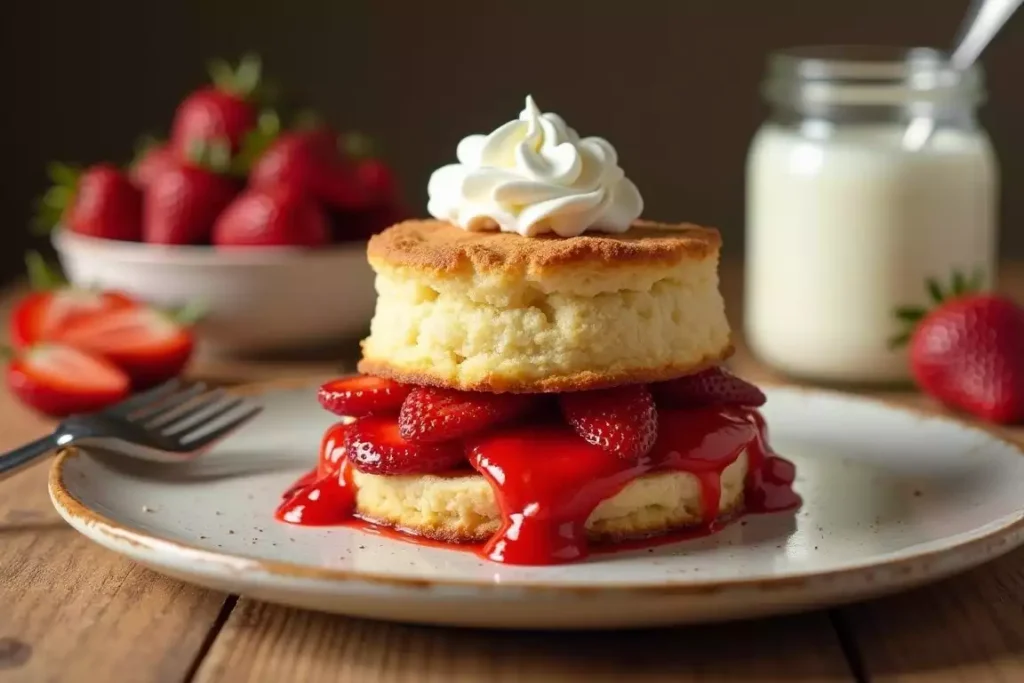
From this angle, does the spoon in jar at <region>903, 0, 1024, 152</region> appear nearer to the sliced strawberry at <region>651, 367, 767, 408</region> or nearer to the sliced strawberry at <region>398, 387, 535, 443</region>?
the sliced strawberry at <region>651, 367, 767, 408</region>

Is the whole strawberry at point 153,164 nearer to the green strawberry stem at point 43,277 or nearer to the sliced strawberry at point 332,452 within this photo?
the green strawberry stem at point 43,277

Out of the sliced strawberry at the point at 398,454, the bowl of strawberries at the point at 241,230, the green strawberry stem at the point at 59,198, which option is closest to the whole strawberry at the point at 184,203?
the bowl of strawberries at the point at 241,230

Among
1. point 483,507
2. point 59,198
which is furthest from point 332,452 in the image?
point 59,198

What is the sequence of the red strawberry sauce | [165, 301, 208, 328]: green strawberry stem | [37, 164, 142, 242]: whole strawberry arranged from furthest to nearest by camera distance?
[37, 164, 142, 242]: whole strawberry
[165, 301, 208, 328]: green strawberry stem
the red strawberry sauce

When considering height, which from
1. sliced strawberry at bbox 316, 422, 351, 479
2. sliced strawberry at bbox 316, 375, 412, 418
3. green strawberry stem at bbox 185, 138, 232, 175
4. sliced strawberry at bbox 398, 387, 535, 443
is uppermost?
green strawberry stem at bbox 185, 138, 232, 175

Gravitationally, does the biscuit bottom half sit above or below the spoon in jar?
below

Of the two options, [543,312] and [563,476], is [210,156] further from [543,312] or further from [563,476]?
[563,476]

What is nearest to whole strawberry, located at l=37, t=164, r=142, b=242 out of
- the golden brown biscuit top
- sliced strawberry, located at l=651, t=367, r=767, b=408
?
the golden brown biscuit top

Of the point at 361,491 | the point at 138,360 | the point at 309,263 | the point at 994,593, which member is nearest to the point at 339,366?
the point at 309,263
